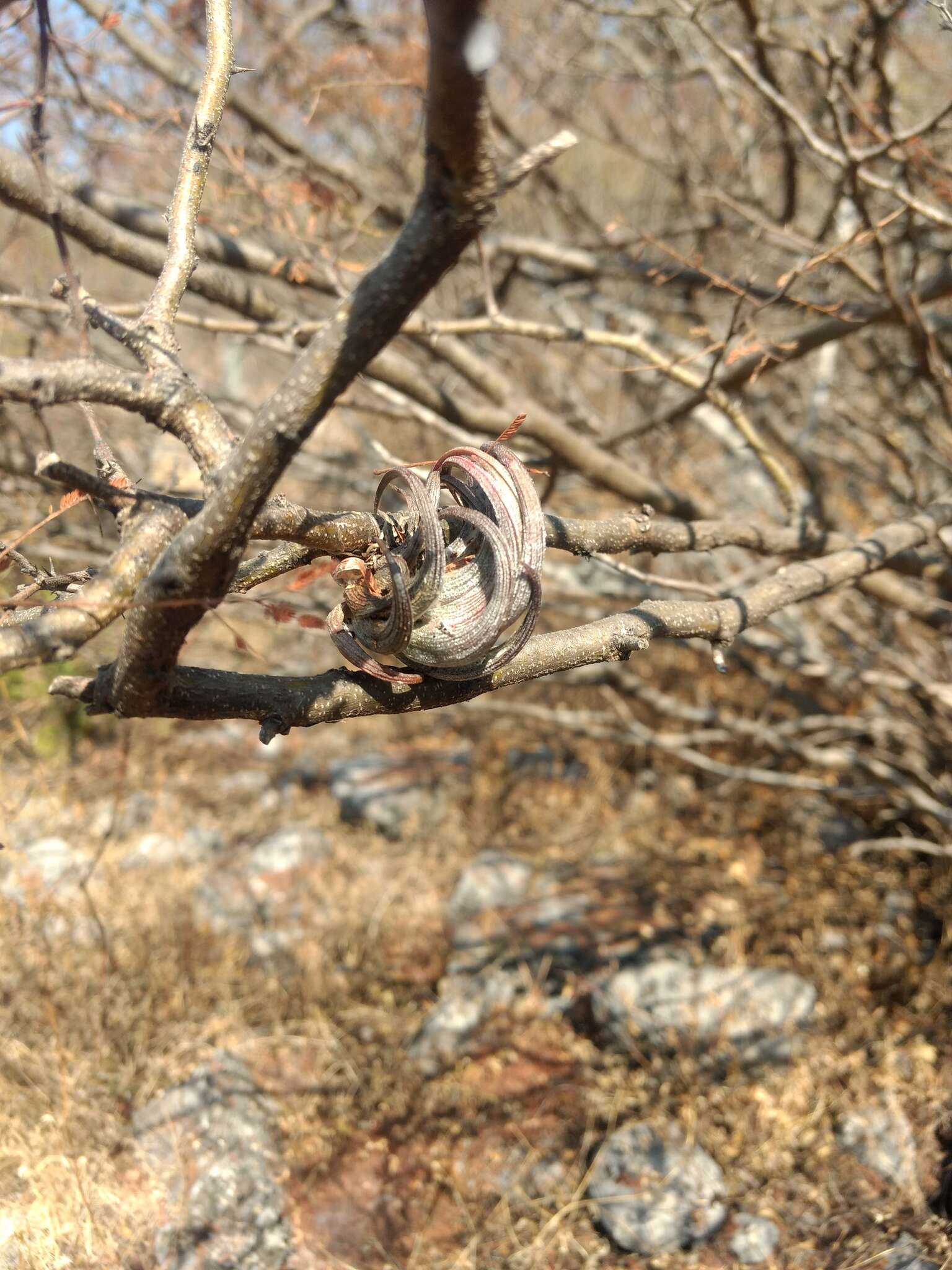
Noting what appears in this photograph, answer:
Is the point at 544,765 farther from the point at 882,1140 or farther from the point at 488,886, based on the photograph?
the point at 882,1140

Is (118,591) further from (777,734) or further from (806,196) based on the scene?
(806,196)

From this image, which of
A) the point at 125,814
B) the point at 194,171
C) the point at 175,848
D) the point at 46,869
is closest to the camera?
the point at 194,171

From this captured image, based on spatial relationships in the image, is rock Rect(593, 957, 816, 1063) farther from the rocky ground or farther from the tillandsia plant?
the tillandsia plant

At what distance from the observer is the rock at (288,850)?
4625 millimetres

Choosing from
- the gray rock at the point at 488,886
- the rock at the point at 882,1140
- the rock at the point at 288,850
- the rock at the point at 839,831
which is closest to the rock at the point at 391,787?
the rock at the point at 288,850

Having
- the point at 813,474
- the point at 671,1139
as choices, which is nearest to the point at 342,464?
the point at 813,474

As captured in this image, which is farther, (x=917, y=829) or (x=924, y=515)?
(x=917, y=829)

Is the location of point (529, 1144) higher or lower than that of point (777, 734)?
lower

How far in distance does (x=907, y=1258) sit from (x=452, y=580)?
2.41 meters

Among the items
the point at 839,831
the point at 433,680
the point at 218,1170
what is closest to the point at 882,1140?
the point at 839,831

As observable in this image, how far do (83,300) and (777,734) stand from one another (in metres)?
3.63

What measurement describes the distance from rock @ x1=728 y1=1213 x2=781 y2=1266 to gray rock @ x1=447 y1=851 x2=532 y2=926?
1691 mm

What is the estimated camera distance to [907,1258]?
8.23ft

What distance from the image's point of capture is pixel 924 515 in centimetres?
259
